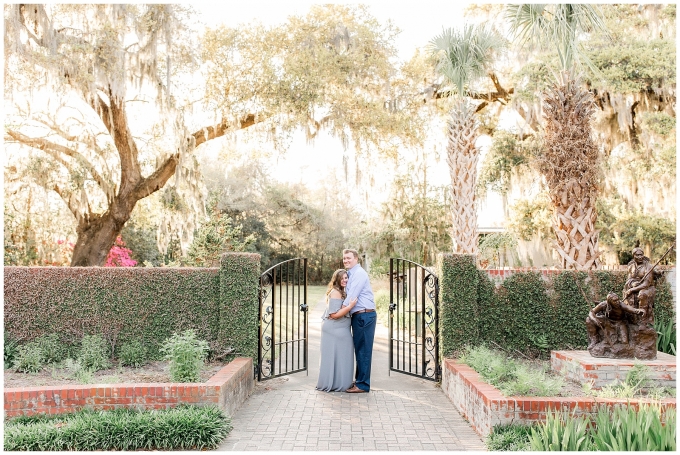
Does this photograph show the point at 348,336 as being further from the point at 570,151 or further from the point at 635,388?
the point at 570,151

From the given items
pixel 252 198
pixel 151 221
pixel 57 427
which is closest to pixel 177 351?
pixel 57 427

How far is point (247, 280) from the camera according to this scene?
7805mm

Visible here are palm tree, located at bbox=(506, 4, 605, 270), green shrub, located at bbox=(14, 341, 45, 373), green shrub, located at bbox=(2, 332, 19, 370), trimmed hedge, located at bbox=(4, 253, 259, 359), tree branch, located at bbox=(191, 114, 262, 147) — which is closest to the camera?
green shrub, located at bbox=(14, 341, 45, 373)

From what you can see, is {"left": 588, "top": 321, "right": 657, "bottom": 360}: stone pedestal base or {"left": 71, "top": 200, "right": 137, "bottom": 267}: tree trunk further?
{"left": 71, "top": 200, "right": 137, "bottom": 267}: tree trunk

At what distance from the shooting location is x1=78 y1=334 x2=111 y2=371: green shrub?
744 centimetres

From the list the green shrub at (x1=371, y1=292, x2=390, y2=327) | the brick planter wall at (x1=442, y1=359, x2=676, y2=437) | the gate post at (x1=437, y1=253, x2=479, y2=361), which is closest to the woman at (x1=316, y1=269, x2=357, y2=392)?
the gate post at (x1=437, y1=253, x2=479, y2=361)

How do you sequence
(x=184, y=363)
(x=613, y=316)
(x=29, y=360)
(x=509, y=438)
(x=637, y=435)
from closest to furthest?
(x=637, y=435)
(x=509, y=438)
(x=184, y=363)
(x=613, y=316)
(x=29, y=360)

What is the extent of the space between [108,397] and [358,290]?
3277 mm

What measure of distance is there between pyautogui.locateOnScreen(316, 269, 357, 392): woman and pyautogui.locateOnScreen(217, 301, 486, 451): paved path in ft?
0.56

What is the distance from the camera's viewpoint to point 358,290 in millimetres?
7570

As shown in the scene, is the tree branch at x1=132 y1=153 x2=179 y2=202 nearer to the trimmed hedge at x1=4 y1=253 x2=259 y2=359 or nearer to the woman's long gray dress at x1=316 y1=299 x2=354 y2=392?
the trimmed hedge at x1=4 y1=253 x2=259 y2=359

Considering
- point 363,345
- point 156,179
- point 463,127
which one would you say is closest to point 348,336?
point 363,345

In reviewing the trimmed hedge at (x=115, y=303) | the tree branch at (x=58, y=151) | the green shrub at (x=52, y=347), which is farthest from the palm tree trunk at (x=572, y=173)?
the tree branch at (x=58, y=151)

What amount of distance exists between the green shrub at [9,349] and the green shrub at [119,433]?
97.9 inches
